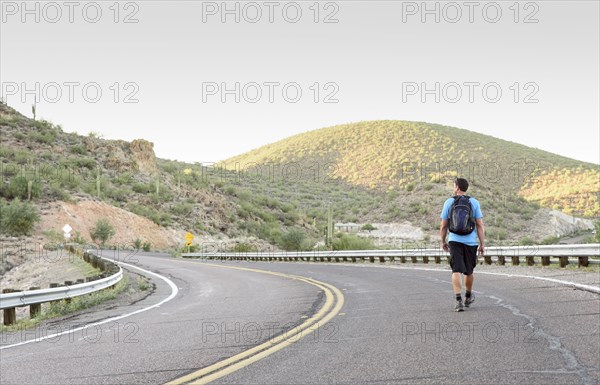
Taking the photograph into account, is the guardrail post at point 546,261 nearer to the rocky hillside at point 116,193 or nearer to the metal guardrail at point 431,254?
the metal guardrail at point 431,254

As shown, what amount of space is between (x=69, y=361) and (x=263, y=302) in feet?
19.7

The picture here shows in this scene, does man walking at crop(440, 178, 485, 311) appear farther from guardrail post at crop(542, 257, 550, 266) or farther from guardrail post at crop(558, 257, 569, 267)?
guardrail post at crop(542, 257, 550, 266)

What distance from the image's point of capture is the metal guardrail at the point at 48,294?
1105 centimetres

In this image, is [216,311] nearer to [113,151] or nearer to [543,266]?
[543,266]

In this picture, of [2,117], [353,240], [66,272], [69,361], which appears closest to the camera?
[69,361]

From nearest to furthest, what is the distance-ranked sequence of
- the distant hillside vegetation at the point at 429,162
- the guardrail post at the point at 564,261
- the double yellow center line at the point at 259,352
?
the double yellow center line at the point at 259,352
the guardrail post at the point at 564,261
the distant hillside vegetation at the point at 429,162

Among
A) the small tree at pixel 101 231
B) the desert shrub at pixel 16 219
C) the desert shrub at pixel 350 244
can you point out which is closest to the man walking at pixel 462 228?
the desert shrub at pixel 350 244

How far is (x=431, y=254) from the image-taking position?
26734 mm

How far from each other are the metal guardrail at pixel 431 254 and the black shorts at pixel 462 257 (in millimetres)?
8728

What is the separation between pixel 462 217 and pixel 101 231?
155 feet

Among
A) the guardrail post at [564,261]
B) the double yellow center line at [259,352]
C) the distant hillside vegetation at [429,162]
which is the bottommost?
the double yellow center line at [259,352]

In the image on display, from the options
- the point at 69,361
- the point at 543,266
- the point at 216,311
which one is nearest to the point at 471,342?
the point at 69,361

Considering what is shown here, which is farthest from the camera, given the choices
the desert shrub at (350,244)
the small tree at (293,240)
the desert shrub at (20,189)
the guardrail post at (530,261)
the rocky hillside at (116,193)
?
the small tree at (293,240)

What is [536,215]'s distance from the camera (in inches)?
2694
